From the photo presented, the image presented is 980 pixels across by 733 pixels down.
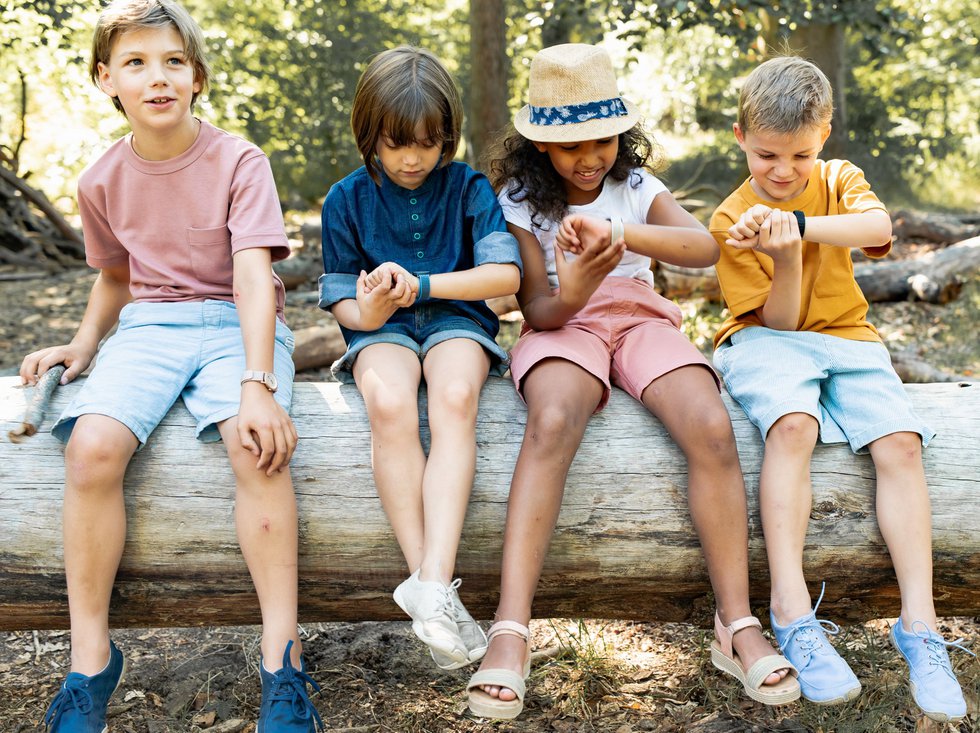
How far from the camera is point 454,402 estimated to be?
8.36 feet

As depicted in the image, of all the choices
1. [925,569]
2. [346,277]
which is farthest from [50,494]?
[925,569]

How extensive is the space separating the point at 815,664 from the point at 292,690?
1.29 meters

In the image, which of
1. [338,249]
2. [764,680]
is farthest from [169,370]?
[764,680]

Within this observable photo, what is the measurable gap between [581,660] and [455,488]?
1.03 meters

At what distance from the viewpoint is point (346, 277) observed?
9.48ft

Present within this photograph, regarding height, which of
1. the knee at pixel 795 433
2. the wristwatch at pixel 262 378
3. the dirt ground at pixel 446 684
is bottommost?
the dirt ground at pixel 446 684

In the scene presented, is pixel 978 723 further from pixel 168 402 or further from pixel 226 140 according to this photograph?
pixel 226 140

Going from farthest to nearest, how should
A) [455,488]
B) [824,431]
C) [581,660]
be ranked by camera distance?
[581,660] → [824,431] → [455,488]

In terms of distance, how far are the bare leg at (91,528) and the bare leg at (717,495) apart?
148 centimetres

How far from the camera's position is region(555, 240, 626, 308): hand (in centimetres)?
260

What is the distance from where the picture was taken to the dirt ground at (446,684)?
9.35 feet

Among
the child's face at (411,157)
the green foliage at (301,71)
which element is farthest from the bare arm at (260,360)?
the green foliage at (301,71)

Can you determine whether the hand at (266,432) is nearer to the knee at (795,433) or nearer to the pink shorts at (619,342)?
the pink shorts at (619,342)

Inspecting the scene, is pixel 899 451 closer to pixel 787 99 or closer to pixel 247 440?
pixel 787 99
